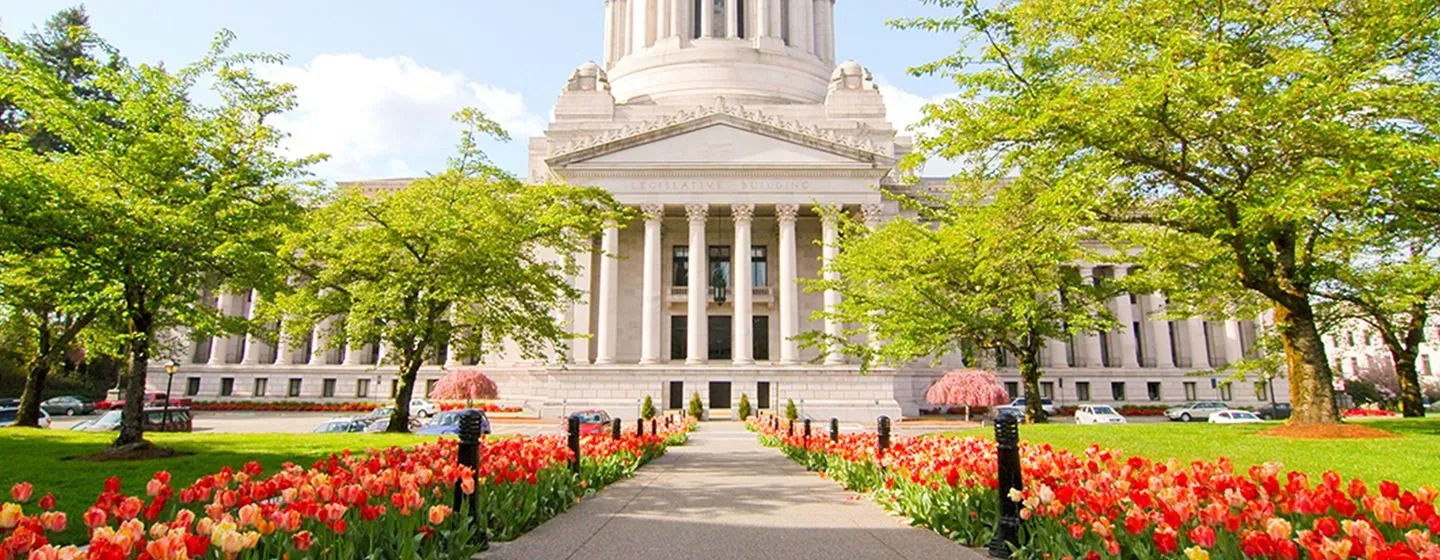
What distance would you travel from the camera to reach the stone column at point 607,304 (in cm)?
4481

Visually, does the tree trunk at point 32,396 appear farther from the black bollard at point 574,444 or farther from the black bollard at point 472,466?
the black bollard at point 472,466

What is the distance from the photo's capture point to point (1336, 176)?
40.8 ft

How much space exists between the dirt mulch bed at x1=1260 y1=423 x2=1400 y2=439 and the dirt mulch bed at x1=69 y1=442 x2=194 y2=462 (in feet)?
74.4

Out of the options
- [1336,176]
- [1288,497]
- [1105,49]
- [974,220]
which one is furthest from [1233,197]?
[1288,497]

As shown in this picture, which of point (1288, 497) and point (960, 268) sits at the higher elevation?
point (960, 268)

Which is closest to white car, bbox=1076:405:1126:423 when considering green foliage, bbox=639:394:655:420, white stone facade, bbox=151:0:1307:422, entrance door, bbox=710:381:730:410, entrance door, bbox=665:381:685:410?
white stone facade, bbox=151:0:1307:422

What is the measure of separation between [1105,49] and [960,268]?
38.3ft

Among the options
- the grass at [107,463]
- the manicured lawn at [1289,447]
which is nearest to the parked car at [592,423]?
the grass at [107,463]

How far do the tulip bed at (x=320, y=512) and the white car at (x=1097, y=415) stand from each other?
35.8 m

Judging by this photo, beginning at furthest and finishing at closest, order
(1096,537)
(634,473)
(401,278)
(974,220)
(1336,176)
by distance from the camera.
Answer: (401,278) → (974,220) → (634,473) → (1336,176) → (1096,537)

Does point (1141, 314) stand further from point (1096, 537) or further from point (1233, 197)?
point (1096, 537)

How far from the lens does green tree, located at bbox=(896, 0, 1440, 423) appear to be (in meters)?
12.8

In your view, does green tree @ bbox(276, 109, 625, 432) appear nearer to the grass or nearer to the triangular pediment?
the grass

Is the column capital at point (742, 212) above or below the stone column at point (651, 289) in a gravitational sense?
above
